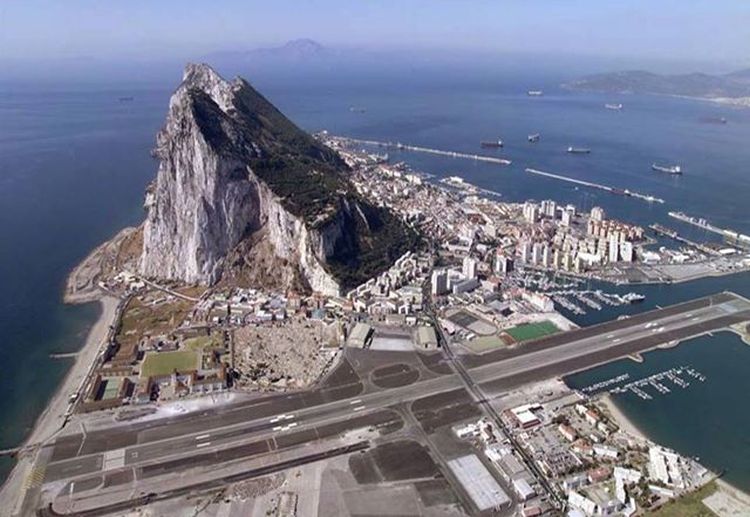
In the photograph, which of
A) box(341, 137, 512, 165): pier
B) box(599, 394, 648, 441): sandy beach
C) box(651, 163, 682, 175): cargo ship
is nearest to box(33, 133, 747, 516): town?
box(599, 394, 648, 441): sandy beach

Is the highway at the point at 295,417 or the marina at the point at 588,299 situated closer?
the highway at the point at 295,417

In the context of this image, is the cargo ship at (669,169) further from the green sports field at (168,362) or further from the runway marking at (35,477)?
→ the runway marking at (35,477)

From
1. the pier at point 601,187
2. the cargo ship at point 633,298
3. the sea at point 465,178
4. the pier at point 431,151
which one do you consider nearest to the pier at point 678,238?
the sea at point 465,178

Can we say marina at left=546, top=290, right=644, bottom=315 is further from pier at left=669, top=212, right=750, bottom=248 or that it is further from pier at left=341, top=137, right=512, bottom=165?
pier at left=341, top=137, right=512, bottom=165

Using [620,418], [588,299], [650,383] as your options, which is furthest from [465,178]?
[620,418]

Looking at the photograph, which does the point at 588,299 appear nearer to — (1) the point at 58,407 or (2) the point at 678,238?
(2) the point at 678,238

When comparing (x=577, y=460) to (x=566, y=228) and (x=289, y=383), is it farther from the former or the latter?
(x=566, y=228)
